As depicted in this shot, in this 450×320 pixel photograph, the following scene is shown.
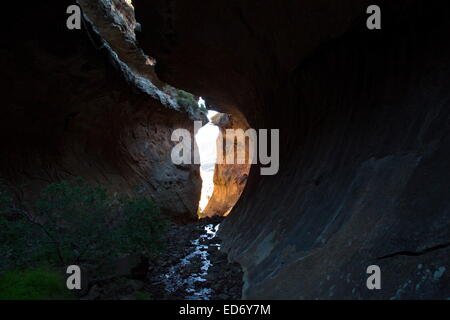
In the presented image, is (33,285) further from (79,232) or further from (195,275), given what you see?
(195,275)

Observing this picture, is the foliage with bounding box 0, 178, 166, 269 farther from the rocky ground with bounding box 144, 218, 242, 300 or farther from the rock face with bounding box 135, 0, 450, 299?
the rock face with bounding box 135, 0, 450, 299

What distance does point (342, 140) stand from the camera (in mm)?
5027

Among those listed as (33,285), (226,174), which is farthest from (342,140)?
(226,174)

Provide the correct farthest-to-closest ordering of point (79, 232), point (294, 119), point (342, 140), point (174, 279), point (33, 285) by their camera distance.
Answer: point (294, 119) < point (174, 279) < point (342, 140) < point (79, 232) < point (33, 285)

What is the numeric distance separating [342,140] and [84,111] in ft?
34.5

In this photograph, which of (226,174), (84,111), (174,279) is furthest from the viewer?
(226,174)

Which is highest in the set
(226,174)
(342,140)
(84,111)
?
(226,174)

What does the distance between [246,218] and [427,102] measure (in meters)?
4.97

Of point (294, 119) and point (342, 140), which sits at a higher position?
point (294, 119)

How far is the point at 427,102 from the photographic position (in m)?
3.71

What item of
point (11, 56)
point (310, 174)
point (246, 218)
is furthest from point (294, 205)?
point (11, 56)

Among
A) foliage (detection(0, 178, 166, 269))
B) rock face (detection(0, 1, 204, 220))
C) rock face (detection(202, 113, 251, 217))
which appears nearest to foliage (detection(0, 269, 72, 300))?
foliage (detection(0, 178, 166, 269))

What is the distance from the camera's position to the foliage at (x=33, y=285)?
11.2ft

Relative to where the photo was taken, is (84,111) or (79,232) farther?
(84,111)
